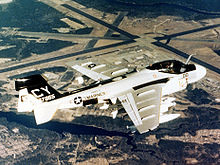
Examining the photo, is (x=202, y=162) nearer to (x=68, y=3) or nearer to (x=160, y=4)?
(x=160, y=4)

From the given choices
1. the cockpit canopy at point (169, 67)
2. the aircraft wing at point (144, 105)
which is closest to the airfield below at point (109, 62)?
the aircraft wing at point (144, 105)

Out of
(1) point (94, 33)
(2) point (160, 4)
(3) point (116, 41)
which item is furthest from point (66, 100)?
(2) point (160, 4)

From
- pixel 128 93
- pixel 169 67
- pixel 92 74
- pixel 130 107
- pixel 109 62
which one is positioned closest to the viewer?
pixel 130 107

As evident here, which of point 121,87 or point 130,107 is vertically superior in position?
point 121,87

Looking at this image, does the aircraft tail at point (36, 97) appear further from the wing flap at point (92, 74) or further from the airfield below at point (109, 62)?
the airfield below at point (109, 62)

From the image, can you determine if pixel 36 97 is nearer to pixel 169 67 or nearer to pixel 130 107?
pixel 130 107

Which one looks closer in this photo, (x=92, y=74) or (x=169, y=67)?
(x=169, y=67)

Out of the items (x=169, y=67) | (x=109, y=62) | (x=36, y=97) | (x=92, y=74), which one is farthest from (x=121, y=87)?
(x=109, y=62)

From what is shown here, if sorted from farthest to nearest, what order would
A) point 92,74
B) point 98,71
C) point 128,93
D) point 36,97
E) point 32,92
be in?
point 98,71 → point 92,74 → point 128,93 → point 36,97 → point 32,92
